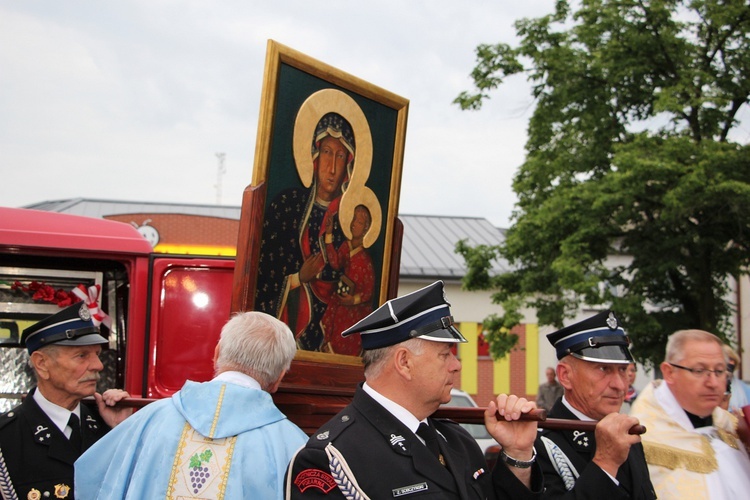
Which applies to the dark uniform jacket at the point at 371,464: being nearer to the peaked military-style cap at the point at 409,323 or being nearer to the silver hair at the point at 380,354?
the silver hair at the point at 380,354

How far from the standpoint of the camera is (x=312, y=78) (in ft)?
14.1

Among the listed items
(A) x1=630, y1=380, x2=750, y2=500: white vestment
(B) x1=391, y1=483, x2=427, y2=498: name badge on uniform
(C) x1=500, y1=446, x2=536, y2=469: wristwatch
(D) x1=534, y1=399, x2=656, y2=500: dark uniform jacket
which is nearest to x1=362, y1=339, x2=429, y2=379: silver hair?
(B) x1=391, y1=483, x2=427, y2=498: name badge on uniform

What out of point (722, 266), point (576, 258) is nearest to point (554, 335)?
point (576, 258)

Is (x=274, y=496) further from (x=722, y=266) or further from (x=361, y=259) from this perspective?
(x=722, y=266)

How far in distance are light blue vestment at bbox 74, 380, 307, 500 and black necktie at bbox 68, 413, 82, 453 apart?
0.52 meters

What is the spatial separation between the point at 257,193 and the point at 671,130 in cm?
1400

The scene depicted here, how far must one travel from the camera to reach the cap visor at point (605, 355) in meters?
3.36

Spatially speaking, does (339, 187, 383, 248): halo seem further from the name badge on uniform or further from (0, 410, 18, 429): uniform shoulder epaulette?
the name badge on uniform

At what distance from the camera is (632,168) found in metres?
14.9

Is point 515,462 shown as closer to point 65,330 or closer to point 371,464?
point 371,464

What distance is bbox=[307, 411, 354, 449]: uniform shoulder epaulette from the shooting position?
2615mm

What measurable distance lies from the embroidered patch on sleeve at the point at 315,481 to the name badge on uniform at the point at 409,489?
0.19 metres

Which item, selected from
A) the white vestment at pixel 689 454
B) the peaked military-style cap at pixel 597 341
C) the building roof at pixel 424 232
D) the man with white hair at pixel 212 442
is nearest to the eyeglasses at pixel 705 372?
the white vestment at pixel 689 454

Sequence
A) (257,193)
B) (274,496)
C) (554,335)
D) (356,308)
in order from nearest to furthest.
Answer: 1. (274,496)
2. (554,335)
3. (257,193)
4. (356,308)
